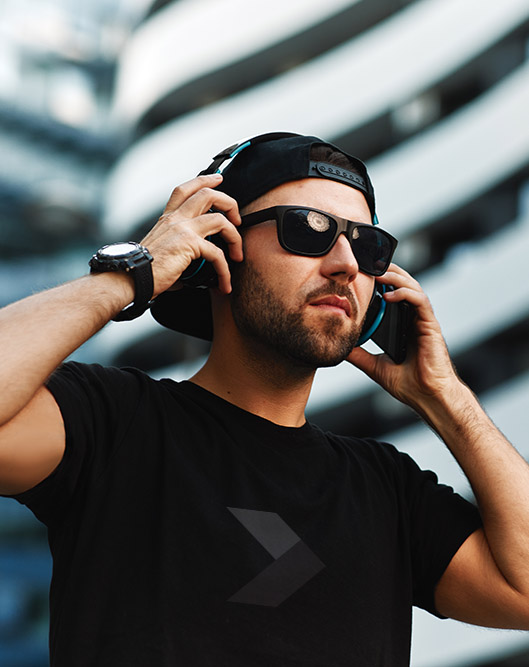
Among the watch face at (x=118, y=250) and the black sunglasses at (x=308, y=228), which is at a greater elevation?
the black sunglasses at (x=308, y=228)

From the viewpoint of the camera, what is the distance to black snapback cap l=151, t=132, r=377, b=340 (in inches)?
117

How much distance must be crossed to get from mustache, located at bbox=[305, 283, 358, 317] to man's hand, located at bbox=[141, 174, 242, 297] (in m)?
0.30

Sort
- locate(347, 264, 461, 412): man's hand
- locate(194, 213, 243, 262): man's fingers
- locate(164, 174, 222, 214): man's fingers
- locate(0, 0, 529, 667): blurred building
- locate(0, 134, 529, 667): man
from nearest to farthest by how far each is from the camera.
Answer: locate(0, 134, 529, 667): man → locate(194, 213, 243, 262): man's fingers → locate(164, 174, 222, 214): man's fingers → locate(347, 264, 461, 412): man's hand → locate(0, 0, 529, 667): blurred building

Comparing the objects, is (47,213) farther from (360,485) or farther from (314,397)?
(360,485)

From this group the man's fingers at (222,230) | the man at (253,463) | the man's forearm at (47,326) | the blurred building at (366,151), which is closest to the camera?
the man's forearm at (47,326)

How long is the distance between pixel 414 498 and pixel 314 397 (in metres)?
18.3

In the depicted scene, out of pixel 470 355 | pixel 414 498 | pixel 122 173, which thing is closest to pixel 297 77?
pixel 122 173

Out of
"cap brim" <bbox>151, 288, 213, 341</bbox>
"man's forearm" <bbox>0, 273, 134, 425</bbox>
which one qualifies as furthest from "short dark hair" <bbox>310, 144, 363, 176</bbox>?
"man's forearm" <bbox>0, 273, 134, 425</bbox>

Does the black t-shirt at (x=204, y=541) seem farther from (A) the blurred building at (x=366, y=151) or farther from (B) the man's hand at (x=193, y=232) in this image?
(A) the blurred building at (x=366, y=151)

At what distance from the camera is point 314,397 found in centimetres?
2136

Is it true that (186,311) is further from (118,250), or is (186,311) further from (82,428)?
(82,428)

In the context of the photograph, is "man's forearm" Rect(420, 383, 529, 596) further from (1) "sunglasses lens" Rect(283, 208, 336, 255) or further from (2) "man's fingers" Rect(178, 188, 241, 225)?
(2) "man's fingers" Rect(178, 188, 241, 225)

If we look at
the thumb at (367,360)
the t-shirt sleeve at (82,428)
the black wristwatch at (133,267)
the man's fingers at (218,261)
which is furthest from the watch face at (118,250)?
the thumb at (367,360)

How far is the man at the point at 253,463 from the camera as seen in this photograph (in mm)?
2299
